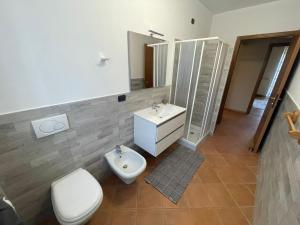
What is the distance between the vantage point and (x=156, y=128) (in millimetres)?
Answer: 1611

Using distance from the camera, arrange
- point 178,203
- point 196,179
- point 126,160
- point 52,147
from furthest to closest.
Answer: point 196,179 → point 126,160 → point 178,203 → point 52,147

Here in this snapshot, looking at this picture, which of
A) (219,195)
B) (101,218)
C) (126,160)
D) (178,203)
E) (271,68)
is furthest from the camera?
(271,68)

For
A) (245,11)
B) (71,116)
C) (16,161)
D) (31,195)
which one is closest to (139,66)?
(71,116)

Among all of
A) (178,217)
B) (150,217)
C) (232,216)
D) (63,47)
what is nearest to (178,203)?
(178,217)

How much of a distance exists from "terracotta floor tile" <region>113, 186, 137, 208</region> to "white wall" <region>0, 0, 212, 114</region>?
4.00 feet

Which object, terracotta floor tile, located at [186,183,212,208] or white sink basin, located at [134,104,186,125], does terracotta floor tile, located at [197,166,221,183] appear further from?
white sink basin, located at [134,104,186,125]

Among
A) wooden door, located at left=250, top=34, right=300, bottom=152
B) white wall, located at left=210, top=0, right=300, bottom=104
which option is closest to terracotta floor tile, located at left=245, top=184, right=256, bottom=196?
wooden door, located at left=250, top=34, right=300, bottom=152

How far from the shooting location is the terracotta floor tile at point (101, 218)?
1.33m

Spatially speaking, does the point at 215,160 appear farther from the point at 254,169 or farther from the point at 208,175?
the point at 254,169

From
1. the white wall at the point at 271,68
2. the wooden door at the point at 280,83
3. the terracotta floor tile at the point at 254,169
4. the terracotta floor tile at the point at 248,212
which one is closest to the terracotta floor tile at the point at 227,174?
the terracotta floor tile at the point at 254,169

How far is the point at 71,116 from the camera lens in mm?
1248

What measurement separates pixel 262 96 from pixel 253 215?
6.69 metres

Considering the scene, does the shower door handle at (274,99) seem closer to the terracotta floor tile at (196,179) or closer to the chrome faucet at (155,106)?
the terracotta floor tile at (196,179)

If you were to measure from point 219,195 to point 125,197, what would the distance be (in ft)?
3.80
